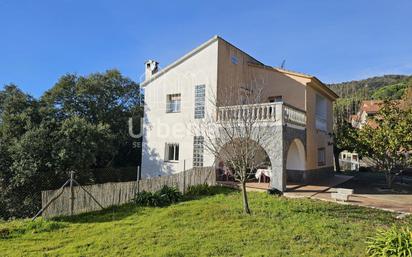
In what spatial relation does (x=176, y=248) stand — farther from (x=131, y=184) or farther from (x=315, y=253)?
(x=131, y=184)

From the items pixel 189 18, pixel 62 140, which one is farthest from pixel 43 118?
pixel 189 18

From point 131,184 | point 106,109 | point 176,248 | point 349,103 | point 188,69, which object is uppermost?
point 349,103

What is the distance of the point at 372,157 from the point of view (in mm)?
17438

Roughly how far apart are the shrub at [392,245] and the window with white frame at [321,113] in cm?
1524

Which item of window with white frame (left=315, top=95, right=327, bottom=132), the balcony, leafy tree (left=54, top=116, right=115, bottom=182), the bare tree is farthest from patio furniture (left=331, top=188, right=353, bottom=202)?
leafy tree (left=54, top=116, right=115, bottom=182)

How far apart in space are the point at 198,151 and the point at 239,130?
23.6 ft

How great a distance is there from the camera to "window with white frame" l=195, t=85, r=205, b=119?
18609 mm

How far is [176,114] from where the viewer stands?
19906 mm

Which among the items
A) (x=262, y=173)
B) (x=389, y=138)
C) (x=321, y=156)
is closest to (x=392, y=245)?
(x=262, y=173)

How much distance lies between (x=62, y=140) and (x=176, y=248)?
44.6 ft

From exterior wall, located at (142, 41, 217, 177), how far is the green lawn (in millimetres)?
7280

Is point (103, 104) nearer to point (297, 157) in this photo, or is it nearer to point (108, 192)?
point (108, 192)

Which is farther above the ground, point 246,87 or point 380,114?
point 246,87

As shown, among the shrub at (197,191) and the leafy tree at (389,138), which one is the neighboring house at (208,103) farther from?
the leafy tree at (389,138)
